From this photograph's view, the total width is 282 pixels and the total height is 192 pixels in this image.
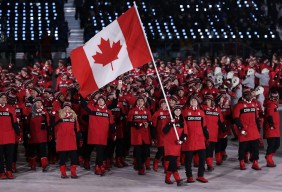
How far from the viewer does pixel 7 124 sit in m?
14.3

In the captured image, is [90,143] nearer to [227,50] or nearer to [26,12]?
[227,50]

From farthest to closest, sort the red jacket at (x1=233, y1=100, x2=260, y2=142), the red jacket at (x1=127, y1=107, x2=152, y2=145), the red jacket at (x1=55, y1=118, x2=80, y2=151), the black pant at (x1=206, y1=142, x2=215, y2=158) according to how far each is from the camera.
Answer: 1. the black pant at (x1=206, y1=142, x2=215, y2=158)
2. the red jacket at (x1=233, y1=100, x2=260, y2=142)
3. the red jacket at (x1=127, y1=107, x2=152, y2=145)
4. the red jacket at (x1=55, y1=118, x2=80, y2=151)

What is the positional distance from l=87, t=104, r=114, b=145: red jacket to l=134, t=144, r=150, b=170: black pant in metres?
0.67

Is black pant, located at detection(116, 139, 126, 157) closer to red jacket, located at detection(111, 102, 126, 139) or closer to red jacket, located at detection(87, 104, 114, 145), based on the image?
red jacket, located at detection(111, 102, 126, 139)

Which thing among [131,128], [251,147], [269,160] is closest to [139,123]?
[131,128]

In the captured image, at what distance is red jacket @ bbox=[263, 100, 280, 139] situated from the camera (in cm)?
1541

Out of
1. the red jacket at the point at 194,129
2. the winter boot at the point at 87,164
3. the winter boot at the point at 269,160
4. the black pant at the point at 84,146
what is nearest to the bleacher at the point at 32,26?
the black pant at the point at 84,146

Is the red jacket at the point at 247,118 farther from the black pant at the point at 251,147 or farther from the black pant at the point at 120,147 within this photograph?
the black pant at the point at 120,147

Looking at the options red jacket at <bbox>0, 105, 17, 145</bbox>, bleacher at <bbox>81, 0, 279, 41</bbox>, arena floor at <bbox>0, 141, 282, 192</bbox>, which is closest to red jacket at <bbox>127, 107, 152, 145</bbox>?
arena floor at <bbox>0, 141, 282, 192</bbox>

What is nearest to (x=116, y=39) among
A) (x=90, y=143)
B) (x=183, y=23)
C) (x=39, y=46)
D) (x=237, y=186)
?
(x=90, y=143)

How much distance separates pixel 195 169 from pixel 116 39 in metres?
3.65

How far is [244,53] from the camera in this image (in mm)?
27547

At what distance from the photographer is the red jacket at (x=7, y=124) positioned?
14.2 meters

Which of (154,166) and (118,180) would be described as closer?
(118,180)
